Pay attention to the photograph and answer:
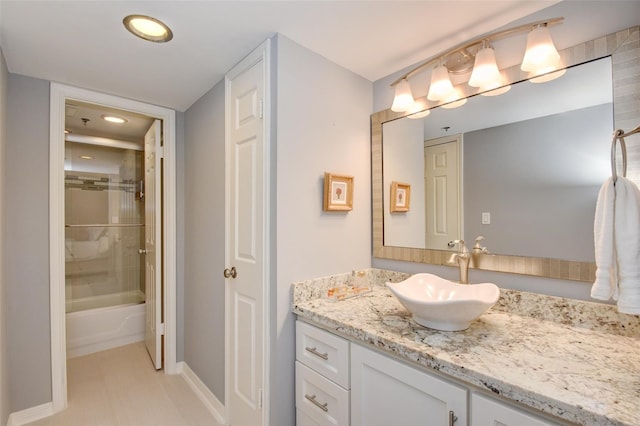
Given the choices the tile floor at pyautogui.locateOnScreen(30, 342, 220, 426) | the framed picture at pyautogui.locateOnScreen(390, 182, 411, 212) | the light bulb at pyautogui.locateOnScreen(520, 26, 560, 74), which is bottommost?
the tile floor at pyautogui.locateOnScreen(30, 342, 220, 426)

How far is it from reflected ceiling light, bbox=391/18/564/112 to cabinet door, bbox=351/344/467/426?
127 cm

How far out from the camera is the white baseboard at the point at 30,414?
1.83 m

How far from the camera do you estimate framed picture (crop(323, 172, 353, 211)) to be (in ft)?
5.28

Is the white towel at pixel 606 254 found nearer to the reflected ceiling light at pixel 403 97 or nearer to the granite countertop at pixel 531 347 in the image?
the granite countertop at pixel 531 347

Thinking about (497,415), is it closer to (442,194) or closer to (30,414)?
(442,194)

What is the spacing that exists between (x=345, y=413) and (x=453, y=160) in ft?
4.32

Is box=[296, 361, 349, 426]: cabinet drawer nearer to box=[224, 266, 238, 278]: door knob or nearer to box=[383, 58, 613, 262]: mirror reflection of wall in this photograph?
box=[224, 266, 238, 278]: door knob

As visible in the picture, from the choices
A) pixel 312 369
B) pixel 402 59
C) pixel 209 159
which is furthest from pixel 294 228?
pixel 402 59

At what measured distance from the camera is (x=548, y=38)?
3.89 feet

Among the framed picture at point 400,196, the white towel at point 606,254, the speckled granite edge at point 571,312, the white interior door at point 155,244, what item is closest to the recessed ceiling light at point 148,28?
the white interior door at point 155,244

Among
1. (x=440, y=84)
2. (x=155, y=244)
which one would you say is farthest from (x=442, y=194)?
(x=155, y=244)

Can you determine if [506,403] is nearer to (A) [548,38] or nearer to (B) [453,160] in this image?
(B) [453,160]

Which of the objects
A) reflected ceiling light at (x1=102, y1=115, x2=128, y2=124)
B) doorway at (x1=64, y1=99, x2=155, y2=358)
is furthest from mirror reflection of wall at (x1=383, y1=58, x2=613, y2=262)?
doorway at (x1=64, y1=99, x2=155, y2=358)

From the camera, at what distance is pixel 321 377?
4.40 ft
